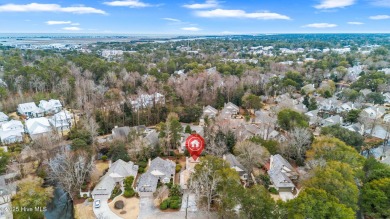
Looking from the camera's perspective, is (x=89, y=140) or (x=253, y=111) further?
(x=253, y=111)

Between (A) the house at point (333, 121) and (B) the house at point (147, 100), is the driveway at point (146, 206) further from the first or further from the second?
(A) the house at point (333, 121)

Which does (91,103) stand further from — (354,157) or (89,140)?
(354,157)

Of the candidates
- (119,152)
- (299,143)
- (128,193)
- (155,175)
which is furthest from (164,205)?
(299,143)

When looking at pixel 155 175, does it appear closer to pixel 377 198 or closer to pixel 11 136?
pixel 377 198

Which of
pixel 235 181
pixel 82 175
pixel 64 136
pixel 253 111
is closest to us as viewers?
pixel 235 181

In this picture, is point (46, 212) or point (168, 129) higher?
point (168, 129)

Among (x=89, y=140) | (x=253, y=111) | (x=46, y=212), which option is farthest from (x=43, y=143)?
(x=253, y=111)

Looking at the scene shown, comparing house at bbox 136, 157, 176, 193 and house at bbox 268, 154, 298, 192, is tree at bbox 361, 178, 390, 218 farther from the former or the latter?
house at bbox 136, 157, 176, 193
